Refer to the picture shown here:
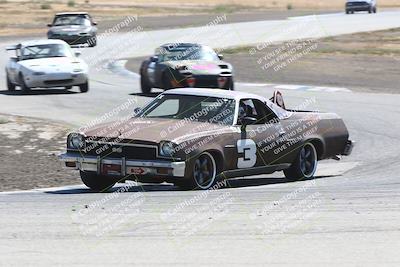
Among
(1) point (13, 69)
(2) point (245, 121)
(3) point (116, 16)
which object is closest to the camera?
(2) point (245, 121)

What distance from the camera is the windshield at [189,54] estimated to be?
24.6 m

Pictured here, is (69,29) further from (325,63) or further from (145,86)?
(145,86)

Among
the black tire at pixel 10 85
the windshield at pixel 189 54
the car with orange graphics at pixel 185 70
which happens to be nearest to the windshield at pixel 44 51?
the black tire at pixel 10 85

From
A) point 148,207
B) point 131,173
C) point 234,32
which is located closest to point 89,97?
point 131,173

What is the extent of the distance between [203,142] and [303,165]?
2267 millimetres

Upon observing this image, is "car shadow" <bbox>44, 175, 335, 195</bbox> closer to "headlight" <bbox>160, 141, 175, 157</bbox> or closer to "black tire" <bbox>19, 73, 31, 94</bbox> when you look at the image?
"headlight" <bbox>160, 141, 175, 157</bbox>

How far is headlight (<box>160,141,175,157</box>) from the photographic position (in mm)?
11492

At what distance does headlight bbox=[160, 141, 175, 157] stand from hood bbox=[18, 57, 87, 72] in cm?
1367

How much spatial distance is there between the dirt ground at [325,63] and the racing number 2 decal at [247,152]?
50.7 ft

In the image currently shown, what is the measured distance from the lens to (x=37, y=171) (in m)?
13.9

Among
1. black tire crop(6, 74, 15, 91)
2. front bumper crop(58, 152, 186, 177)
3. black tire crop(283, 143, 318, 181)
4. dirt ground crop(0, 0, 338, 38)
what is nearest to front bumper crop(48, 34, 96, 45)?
dirt ground crop(0, 0, 338, 38)

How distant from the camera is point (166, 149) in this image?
37.8 feet

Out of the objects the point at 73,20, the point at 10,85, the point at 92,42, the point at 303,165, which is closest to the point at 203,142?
the point at 303,165

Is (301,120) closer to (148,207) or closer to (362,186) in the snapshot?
(362,186)
